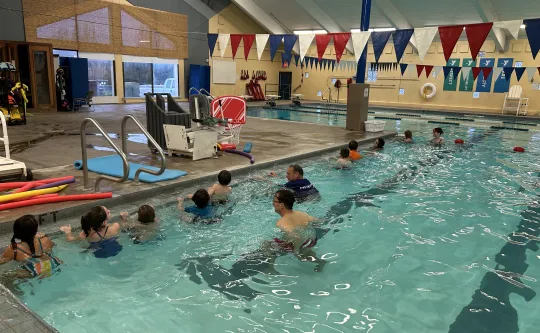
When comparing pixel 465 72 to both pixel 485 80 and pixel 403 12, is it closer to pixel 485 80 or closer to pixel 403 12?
pixel 485 80

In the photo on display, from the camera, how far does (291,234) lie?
4.18m

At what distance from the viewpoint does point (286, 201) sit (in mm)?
4133

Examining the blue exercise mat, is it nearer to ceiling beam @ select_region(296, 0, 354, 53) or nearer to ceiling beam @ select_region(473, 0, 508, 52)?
ceiling beam @ select_region(473, 0, 508, 52)

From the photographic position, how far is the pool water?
10.1 ft

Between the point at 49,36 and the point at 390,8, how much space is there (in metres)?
16.8

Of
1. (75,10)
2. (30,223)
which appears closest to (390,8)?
(75,10)

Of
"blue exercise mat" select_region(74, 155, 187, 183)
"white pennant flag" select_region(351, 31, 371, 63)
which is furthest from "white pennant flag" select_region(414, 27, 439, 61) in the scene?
"blue exercise mat" select_region(74, 155, 187, 183)

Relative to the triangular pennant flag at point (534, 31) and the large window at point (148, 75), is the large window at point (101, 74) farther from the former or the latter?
the triangular pennant flag at point (534, 31)

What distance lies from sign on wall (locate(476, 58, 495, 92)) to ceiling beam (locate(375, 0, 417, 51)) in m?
4.44

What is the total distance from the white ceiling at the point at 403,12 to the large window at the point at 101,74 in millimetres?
10132

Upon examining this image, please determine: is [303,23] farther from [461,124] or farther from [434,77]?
[461,124]

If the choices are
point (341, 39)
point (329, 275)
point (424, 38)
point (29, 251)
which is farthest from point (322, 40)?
point (29, 251)

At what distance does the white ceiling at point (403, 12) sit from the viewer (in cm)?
1812

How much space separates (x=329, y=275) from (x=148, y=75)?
20801mm
